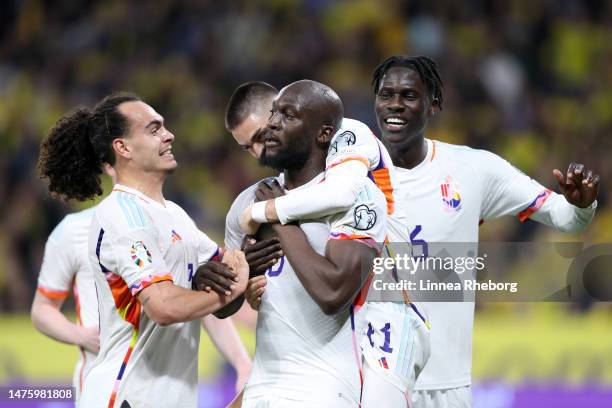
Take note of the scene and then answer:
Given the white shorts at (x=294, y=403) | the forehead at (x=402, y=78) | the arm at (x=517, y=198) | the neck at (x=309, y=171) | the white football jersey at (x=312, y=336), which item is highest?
the forehead at (x=402, y=78)

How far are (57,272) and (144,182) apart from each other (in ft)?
5.21

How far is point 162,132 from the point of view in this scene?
15.6 feet

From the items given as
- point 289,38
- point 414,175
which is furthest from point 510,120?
point 414,175

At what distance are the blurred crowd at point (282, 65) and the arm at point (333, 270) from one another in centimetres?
637

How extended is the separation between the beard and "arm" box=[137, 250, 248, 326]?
0.40 metres

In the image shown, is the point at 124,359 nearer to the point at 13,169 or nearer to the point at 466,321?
the point at 466,321

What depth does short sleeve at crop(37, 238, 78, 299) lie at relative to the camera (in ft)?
19.5

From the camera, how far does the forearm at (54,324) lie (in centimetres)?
579

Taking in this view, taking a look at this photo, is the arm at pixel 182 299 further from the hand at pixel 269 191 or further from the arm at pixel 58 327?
the arm at pixel 58 327

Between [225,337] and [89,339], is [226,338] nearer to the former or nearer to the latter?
[225,337]

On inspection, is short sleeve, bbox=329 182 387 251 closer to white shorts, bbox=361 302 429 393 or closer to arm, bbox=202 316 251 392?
white shorts, bbox=361 302 429 393

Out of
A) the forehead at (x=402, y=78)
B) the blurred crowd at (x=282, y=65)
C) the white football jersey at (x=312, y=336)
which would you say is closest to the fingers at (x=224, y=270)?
the white football jersey at (x=312, y=336)

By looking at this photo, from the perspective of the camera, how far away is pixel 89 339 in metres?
5.75

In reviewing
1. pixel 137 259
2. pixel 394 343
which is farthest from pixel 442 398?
pixel 137 259
